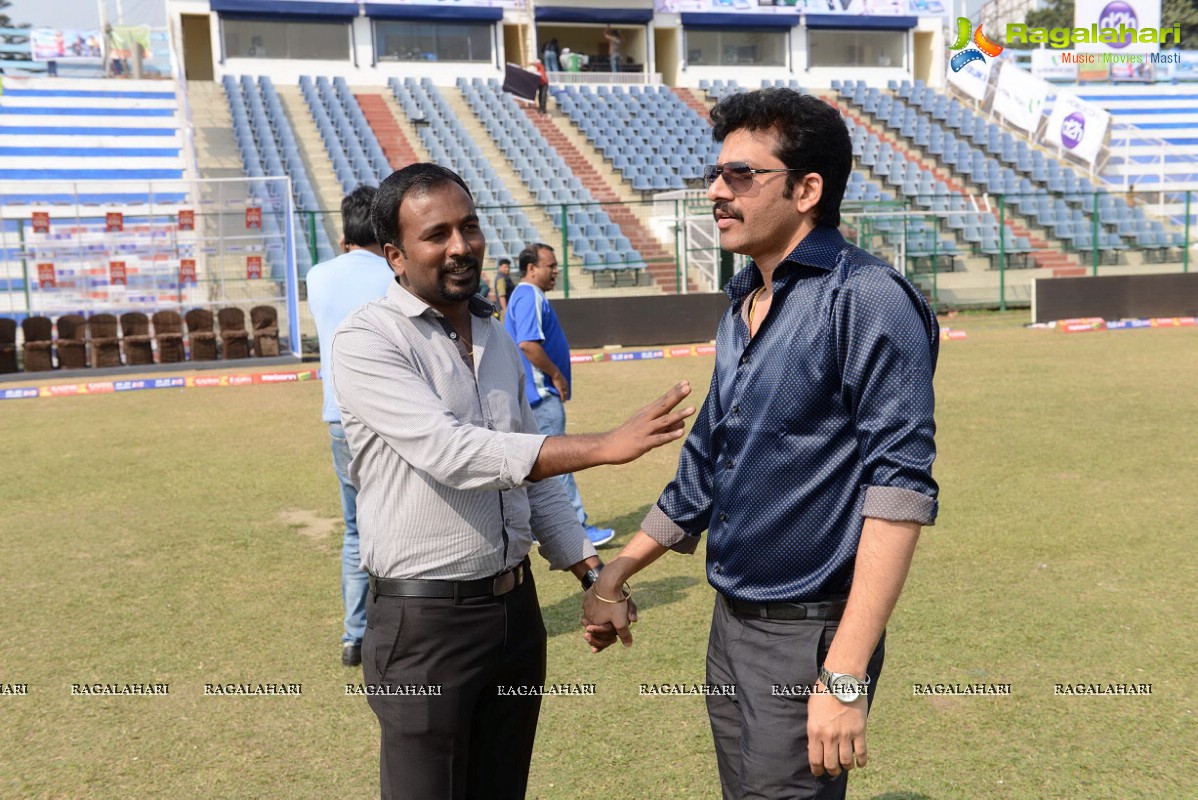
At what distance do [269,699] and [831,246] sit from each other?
11.3 ft

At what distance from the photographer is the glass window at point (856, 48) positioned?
40.5 meters

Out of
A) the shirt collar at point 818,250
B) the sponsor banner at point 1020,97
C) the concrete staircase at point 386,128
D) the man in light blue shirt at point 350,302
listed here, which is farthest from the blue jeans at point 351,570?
the sponsor banner at point 1020,97

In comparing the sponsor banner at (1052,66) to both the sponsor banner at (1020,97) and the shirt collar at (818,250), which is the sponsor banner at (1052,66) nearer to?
the sponsor banner at (1020,97)

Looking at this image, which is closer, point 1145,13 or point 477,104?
point 477,104

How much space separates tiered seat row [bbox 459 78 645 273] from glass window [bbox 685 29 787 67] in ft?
27.8

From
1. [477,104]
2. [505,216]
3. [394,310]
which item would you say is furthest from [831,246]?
[477,104]

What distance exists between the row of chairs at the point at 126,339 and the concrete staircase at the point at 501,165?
23.9 feet

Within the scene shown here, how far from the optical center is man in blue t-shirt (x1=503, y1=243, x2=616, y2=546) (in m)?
6.79

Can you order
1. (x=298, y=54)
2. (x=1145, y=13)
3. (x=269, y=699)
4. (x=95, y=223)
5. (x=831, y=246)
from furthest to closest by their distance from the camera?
(x=1145, y=13)
(x=298, y=54)
(x=95, y=223)
(x=269, y=699)
(x=831, y=246)

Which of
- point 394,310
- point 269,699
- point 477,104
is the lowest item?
point 269,699

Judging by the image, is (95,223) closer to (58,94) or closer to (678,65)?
(58,94)

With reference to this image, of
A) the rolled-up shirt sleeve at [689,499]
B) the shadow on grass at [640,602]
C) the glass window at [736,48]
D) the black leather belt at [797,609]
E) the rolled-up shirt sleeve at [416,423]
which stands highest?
the glass window at [736,48]

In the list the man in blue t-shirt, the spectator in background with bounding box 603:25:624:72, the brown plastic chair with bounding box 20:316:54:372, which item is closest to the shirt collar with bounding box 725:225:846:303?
the man in blue t-shirt

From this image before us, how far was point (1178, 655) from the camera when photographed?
480cm
